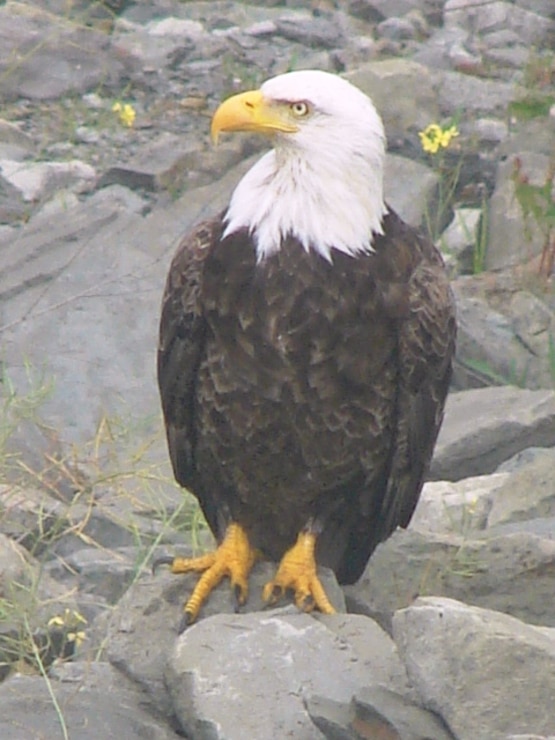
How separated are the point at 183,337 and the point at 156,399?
6.37ft

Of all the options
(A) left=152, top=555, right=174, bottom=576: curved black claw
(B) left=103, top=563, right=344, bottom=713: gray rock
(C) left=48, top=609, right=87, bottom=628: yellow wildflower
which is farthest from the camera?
(A) left=152, top=555, right=174, bottom=576: curved black claw

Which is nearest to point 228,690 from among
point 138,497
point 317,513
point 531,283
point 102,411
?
point 317,513

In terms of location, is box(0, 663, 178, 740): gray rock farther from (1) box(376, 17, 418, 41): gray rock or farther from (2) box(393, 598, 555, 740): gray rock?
(1) box(376, 17, 418, 41): gray rock

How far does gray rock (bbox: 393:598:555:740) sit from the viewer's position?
4445mm

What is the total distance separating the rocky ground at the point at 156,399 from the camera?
185 inches

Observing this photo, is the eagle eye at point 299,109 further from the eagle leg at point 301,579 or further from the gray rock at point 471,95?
the gray rock at point 471,95

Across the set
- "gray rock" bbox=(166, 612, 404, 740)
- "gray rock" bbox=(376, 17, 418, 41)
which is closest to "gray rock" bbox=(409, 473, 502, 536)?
"gray rock" bbox=(166, 612, 404, 740)

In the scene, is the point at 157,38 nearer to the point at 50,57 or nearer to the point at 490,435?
the point at 50,57

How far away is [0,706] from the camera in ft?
15.5

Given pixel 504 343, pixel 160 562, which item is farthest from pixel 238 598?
pixel 504 343

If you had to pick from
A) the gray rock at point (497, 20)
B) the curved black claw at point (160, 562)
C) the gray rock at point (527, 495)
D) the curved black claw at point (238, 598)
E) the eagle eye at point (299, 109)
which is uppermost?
the eagle eye at point (299, 109)

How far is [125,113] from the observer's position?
32.5 feet

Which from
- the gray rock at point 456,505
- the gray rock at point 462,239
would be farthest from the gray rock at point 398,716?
the gray rock at point 462,239

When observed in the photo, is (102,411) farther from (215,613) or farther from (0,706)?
(0,706)
